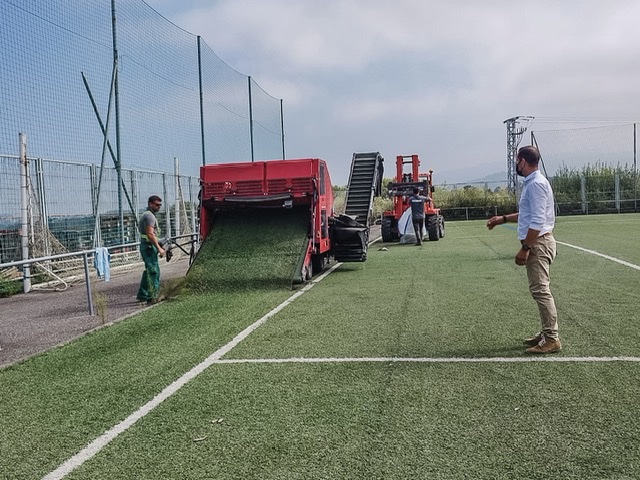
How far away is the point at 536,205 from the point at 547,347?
1.34 metres

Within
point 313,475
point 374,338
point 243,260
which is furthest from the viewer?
point 243,260

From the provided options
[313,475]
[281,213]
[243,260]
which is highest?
[281,213]

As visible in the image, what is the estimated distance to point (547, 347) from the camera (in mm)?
5578

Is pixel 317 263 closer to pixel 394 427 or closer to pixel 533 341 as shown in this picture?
pixel 533 341

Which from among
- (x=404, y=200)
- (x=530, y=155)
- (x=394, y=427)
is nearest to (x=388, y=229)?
(x=404, y=200)

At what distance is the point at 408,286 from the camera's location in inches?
396

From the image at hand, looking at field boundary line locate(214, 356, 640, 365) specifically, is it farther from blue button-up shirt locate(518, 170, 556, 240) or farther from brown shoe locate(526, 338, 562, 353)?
blue button-up shirt locate(518, 170, 556, 240)

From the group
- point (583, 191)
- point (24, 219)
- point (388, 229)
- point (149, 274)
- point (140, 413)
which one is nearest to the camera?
point (140, 413)

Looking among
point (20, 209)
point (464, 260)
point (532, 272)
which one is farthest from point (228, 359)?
point (464, 260)

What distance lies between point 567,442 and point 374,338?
9.77 feet

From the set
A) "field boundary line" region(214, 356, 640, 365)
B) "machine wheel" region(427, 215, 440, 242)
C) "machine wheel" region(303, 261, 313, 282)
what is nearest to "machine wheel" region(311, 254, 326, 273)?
"machine wheel" region(303, 261, 313, 282)

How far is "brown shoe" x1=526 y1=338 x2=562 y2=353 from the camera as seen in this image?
5570mm

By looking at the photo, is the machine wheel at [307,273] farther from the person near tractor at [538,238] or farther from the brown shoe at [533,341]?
the person near tractor at [538,238]

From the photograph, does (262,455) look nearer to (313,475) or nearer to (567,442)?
(313,475)
